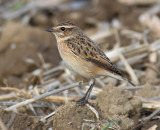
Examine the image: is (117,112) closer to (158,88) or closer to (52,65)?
(158,88)

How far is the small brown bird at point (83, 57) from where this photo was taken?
6602 mm

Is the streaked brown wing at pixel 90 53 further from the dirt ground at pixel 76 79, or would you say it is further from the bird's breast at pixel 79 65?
the dirt ground at pixel 76 79

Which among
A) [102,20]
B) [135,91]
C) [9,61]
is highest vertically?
[102,20]

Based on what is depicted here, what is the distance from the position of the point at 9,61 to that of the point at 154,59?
15.1 ft

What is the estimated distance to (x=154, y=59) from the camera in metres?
8.86

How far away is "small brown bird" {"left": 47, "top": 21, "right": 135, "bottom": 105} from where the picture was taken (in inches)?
260

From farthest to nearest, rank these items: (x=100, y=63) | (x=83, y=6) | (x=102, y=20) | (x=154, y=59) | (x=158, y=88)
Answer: (x=83, y=6)
(x=102, y=20)
(x=154, y=59)
(x=158, y=88)
(x=100, y=63)

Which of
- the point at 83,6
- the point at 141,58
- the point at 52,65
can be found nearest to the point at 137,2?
the point at 83,6

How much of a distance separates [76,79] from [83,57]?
163cm

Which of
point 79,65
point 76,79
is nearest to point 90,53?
point 79,65

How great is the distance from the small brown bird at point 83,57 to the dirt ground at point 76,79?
1.20ft

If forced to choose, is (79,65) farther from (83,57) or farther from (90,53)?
(90,53)

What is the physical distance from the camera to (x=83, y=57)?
6.70 metres

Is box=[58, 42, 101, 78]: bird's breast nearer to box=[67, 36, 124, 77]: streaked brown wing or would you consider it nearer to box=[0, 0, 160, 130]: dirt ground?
box=[67, 36, 124, 77]: streaked brown wing
